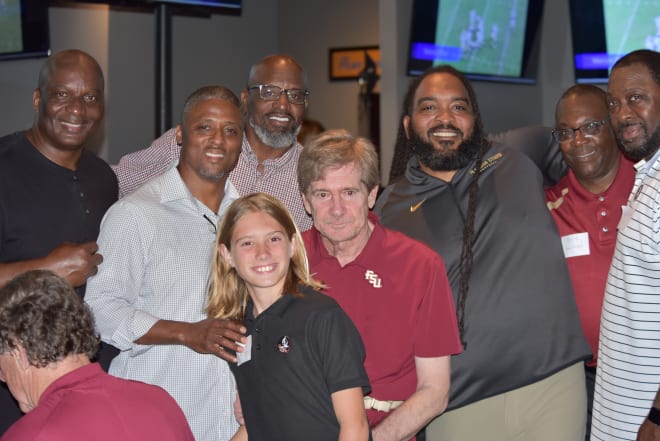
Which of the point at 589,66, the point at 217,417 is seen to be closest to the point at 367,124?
the point at 589,66

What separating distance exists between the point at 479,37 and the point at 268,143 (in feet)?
12.6

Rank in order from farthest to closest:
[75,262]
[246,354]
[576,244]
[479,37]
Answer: [479,37] < [576,244] < [75,262] < [246,354]

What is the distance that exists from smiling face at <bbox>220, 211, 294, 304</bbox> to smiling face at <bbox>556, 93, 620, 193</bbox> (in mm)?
1466

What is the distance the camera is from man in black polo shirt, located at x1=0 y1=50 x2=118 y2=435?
9.15ft

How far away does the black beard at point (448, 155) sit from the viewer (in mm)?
3209

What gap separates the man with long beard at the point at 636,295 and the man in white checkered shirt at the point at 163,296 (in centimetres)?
131

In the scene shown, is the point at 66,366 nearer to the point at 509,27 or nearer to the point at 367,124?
the point at 509,27

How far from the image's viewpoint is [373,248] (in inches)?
105

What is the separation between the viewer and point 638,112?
317 cm

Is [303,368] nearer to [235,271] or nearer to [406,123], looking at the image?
[235,271]

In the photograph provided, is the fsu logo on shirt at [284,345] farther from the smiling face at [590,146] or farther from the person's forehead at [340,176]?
the smiling face at [590,146]

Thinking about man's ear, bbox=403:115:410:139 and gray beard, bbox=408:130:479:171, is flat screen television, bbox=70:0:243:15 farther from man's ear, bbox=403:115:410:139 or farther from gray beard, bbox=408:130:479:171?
gray beard, bbox=408:130:479:171

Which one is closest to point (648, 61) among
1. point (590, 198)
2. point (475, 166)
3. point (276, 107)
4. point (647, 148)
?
point (647, 148)

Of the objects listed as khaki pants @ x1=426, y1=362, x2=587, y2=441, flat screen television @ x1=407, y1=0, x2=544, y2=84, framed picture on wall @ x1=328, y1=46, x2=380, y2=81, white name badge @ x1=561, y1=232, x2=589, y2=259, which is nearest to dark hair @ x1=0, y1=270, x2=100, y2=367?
khaki pants @ x1=426, y1=362, x2=587, y2=441
